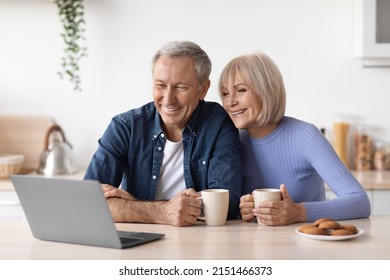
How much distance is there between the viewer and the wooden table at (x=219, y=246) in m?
1.52

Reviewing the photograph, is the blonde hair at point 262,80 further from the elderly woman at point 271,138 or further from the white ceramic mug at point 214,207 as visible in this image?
the white ceramic mug at point 214,207

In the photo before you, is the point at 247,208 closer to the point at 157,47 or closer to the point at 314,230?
the point at 314,230

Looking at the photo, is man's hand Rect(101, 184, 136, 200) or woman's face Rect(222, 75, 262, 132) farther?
woman's face Rect(222, 75, 262, 132)

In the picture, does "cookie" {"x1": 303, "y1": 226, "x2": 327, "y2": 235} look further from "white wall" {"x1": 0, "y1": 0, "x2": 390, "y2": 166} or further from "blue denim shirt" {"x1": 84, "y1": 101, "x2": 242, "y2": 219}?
"white wall" {"x1": 0, "y1": 0, "x2": 390, "y2": 166}

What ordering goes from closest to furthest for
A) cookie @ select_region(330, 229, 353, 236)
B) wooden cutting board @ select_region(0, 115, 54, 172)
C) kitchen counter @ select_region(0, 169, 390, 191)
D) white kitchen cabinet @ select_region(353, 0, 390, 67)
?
1. cookie @ select_region(330, 229, 353, 236)
2. kitchen counter @ select_region(0, 169, 390, 191)
3. white kitchen cabinet @ select_region(353, 0, 390, 67)
4. wooden cutting board @ select_region(0, 115, 54, 172)

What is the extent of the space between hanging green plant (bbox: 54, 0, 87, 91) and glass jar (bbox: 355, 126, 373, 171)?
162 cm

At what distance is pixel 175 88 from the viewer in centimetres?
223

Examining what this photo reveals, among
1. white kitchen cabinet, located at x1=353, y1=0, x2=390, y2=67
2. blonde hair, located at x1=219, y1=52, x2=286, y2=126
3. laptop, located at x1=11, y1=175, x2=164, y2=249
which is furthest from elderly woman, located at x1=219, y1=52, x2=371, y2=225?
white kitchen cabinet, located at x1=353, y1=0, x2=390, y2=67

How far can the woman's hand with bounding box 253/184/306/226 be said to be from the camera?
1875 millimetres

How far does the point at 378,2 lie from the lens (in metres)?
3.52

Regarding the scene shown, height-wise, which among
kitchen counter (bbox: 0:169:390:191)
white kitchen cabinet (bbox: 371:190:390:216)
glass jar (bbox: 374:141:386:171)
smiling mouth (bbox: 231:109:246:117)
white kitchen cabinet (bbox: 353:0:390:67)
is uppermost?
white kitchen cabinet (bbox: 353:0:390:67)

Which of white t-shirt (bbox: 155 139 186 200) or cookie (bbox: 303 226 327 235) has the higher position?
white t-shirt (bbox: 155 139 186 200)

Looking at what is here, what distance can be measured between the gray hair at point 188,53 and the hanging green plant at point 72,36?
1521 millimetres

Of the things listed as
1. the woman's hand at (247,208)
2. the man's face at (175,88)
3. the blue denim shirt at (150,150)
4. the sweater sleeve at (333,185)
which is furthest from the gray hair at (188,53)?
the woman's hand at (247,208)
